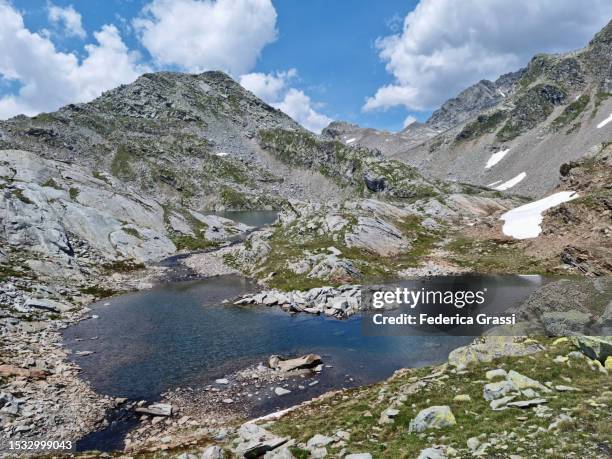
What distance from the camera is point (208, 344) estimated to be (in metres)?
42.3

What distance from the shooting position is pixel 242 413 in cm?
2877

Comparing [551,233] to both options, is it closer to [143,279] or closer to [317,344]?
[317,344]

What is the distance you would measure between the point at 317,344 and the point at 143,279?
42.2 m

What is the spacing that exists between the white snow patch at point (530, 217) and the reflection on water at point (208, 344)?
21.4 m

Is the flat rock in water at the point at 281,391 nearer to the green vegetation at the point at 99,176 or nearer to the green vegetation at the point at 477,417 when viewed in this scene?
the green vegetation at the point at 477,417

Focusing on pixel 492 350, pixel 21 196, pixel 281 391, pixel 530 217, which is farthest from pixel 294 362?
pixel 21 196

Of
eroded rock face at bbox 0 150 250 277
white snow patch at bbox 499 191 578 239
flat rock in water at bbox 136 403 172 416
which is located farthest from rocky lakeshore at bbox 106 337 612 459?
white snow patch at bbox 499 191 578 239

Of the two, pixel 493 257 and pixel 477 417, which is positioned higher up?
pixel 493 257

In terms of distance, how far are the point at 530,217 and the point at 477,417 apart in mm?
73561

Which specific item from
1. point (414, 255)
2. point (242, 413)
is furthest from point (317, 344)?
point (414, 255)

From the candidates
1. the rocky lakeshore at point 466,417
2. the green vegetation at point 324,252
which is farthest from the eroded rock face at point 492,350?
the green vegetation at point 324,252

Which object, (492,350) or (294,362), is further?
(294,362)

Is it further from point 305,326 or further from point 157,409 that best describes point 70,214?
point 157,409

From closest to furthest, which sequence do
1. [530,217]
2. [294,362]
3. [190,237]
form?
1. [294,362]
2. [530,217]
3. [190,237]
